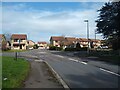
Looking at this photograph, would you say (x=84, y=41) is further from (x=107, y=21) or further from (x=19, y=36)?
(x=107, y=21)

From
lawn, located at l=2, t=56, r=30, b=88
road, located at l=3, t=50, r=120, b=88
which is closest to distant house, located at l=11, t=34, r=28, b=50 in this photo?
road, located at l=3, t=50, r=120, b=88

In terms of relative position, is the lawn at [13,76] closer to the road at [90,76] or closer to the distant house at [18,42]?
the road at [90,76]

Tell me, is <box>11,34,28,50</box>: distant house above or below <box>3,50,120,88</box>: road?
above

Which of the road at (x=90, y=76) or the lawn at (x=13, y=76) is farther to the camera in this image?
the road at (x=90, y=76)

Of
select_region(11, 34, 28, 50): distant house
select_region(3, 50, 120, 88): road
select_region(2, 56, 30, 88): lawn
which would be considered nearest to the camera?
select_region(2, 56, 30, 88): lawn

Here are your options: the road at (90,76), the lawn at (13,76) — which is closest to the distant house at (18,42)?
the road at (90,76)

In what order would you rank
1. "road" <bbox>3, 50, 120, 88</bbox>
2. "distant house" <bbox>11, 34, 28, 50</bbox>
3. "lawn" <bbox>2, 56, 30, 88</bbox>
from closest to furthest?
"lawn" <bbox>2, 56, 30, 88</bbox> → "road" <bbox>3, 50, 120, 88</bbox> → "distant house" <bbox>11, 34, 28, 50</bbox>

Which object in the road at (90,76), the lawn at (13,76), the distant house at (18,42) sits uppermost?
the distant house at (18,42)

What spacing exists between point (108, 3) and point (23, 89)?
4682cm

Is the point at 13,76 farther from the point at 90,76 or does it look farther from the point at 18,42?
the point at 18,42

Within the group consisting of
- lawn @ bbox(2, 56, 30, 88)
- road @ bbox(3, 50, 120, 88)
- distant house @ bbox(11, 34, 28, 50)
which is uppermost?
distant house @ bbox(11, 34, 28, 50)

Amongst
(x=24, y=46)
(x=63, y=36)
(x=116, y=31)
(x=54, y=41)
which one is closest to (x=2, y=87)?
(x=116, y=31)

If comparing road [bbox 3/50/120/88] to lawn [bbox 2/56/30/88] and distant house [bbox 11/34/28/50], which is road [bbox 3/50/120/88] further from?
distant house [bbox 11/34/28/50]

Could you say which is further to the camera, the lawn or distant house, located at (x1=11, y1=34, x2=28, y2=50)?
distant house, located at (x1=11, y1=34, x2=28, y2=50)
